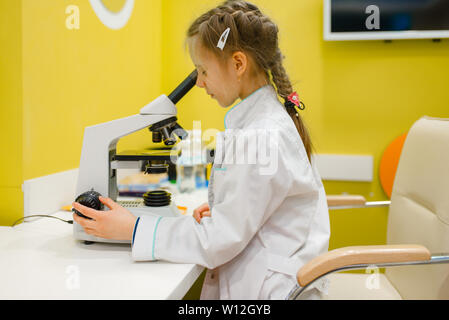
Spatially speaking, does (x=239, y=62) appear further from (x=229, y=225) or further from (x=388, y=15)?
(x=388, y=15)

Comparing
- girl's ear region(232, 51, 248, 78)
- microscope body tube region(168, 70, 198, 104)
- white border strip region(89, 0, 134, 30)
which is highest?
white border strip region(89, 0, 134, 30)

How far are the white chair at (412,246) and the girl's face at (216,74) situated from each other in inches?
17.0

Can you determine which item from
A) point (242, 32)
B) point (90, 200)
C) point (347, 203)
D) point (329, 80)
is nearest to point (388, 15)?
point (329, 80)

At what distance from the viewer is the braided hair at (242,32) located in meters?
0.83

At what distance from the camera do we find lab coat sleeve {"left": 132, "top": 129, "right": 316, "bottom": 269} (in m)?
0.72

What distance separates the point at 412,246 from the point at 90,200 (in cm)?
72

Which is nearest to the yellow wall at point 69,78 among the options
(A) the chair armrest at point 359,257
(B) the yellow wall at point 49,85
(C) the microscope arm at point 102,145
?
(B) the yellow wall at point 49,85

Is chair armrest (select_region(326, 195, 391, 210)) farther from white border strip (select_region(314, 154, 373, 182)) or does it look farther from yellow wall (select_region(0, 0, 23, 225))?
yellow wall (select_region(0, 0, 23, 225))

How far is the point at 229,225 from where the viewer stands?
0.72 m

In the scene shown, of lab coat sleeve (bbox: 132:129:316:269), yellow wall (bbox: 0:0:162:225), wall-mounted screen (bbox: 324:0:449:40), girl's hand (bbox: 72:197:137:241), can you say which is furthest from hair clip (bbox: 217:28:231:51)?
wall-mounted screen (bbox: 324:0:449:40)

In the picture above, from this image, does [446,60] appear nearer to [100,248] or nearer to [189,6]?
[189,6]

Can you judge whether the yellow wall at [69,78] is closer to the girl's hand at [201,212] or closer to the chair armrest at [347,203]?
the girl's hand at [201,212]

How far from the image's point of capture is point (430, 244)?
0.98 metres

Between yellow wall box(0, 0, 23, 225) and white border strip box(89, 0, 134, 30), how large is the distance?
42 cm
